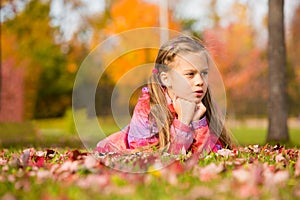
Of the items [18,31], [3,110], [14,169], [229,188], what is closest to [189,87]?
[14,169]

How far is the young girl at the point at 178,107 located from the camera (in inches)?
174

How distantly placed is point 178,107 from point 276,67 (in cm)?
539

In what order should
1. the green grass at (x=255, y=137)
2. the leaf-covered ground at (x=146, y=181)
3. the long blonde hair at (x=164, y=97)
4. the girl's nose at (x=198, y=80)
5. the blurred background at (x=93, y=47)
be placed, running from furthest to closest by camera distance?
the blurred background at (x=93, y=47)
the green grass at (x=255, y=137)
the long blonde hair at (x=164, y=97)
the girl's nose at (x=198, y=80)
the leaf-covered ground at (x=146, y=181)

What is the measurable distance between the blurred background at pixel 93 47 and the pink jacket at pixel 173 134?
980 centimetres

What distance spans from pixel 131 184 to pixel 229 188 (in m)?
0.50

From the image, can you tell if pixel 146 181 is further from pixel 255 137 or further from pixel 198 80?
pixel 255 137

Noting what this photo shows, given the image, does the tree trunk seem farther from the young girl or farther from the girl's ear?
the girl's ear

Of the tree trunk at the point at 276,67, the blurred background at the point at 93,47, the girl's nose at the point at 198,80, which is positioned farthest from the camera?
the blurred background at the point at 93,47

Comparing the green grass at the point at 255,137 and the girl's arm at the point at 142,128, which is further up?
the girl's arm at the point at 142,128

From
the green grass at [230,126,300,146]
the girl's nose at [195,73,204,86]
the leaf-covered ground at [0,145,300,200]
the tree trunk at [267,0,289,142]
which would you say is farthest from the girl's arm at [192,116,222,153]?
the tree trunk at [267,0,289,142]

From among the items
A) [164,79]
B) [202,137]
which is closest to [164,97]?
[164,79]

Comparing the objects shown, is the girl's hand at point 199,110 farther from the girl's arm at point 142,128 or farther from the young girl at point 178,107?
the girl's arm at point 142,128

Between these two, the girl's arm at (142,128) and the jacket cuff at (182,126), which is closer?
the jacket cuff at (182,126)

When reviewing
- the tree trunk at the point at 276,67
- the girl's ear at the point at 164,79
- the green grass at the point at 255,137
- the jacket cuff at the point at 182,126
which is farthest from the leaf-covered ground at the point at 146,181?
the tree trunk at the point at 276,67
